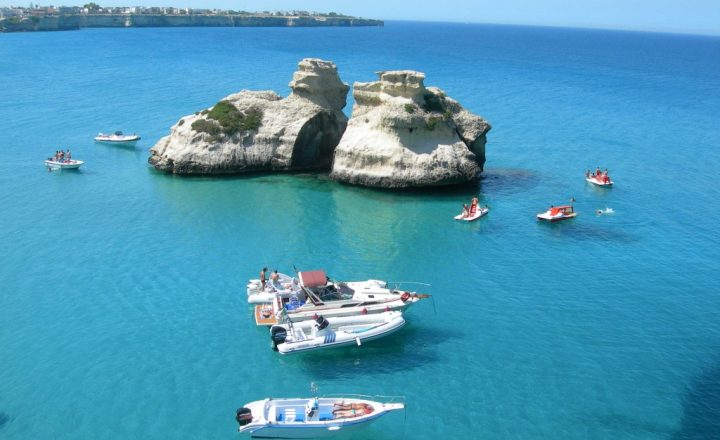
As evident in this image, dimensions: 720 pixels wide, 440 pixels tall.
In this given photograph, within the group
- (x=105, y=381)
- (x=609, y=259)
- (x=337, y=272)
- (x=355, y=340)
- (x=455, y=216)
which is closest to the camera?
(x=105, y=381)

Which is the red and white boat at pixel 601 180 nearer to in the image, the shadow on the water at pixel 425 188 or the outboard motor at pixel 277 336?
the shadow on the water at pixel 425 188

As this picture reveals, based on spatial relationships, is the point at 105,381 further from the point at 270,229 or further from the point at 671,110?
the point at 671,110

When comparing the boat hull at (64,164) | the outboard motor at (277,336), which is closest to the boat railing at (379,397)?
the outboard motor at (277,336)

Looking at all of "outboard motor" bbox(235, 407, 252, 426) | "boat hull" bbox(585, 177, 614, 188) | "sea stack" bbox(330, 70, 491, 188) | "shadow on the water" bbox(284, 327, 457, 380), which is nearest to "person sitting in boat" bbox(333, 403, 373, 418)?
"outboard motor" bbox(235, 407, 252, 426)

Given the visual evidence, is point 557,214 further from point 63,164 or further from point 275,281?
point 63,164

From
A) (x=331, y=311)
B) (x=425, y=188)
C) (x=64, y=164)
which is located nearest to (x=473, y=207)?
(x=425, y=188)

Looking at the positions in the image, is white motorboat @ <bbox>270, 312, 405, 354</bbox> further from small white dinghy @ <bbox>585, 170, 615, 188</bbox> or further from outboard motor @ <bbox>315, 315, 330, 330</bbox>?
small white dinghy @ <bbox>585, 170, 615, 188</bbox>

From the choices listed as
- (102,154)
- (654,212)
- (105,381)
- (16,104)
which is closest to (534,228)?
(654,212)
